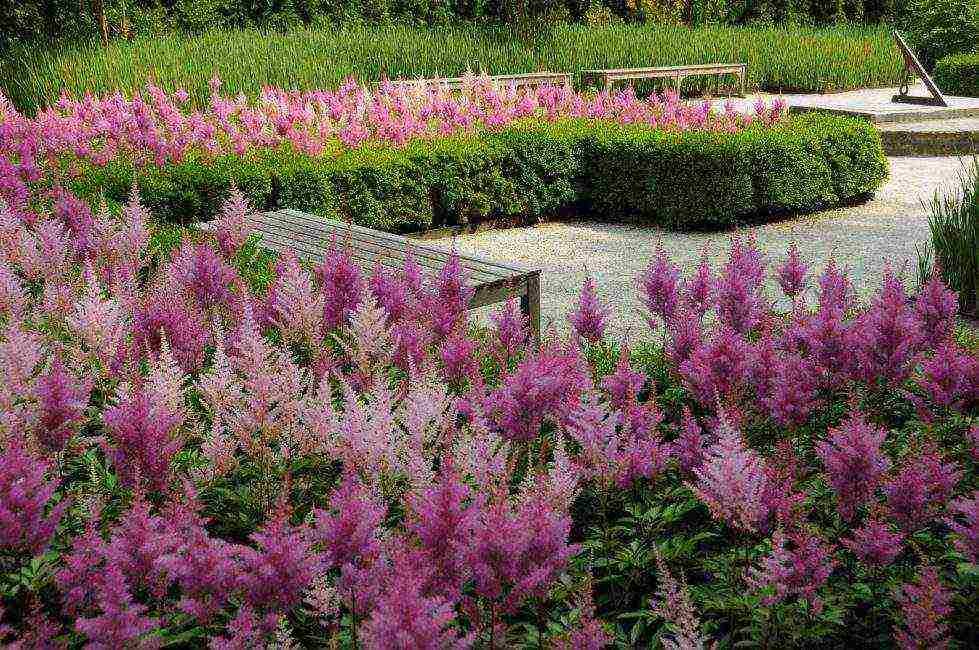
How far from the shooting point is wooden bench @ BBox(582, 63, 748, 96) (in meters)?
18.3

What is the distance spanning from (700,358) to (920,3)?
82.5ft

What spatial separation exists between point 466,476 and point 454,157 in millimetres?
7339

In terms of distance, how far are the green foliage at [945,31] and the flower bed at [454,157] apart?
47.8ft

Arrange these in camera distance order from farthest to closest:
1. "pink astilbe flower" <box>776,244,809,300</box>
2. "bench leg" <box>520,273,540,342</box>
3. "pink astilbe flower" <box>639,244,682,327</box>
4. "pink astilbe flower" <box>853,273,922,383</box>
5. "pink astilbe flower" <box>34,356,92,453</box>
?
"bench leg" <box>520,273,540,342</box>, "pink astilbe flower" <box>776,244,809,300</box>, "pink astilbe flower" <box>639,244,682,327</box>, "pink astilbe flower" <box>853,273,922,383</box>, "pink astilbe flower" <box>34,356,92,453</box>

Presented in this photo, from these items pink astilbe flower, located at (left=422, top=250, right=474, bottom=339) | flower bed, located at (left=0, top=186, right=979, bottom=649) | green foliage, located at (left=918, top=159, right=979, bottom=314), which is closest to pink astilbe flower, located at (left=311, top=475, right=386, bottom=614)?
flower bed, located at (left=0, top=186, right=979, bottom=649)

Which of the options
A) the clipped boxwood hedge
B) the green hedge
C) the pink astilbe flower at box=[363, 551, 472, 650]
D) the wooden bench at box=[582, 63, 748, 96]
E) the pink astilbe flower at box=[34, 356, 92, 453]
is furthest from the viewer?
the green hedge

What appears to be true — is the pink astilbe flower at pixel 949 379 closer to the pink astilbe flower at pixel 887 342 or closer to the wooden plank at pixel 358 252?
the pink astilbe flower at pixel 887 342

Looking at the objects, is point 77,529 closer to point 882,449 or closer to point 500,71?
point 882,449

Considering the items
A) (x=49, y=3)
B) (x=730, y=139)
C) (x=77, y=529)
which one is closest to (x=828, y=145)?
(x=730, y=139)

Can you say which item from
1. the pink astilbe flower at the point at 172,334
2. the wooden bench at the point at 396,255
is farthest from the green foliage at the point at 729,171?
the pink astilbe flower at the point at 172,334

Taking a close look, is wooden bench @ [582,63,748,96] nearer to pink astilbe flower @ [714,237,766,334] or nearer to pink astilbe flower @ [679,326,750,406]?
pink astilbe flower @ [714,237,766,334]

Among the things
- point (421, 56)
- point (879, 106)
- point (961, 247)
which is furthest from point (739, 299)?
point (879, 106)

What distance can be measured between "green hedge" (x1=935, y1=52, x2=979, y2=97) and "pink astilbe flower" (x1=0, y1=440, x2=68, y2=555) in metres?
20.3

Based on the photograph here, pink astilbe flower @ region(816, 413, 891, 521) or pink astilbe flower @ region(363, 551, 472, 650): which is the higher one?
pink astilbe flower @ region(363, 551, 472, 650)
